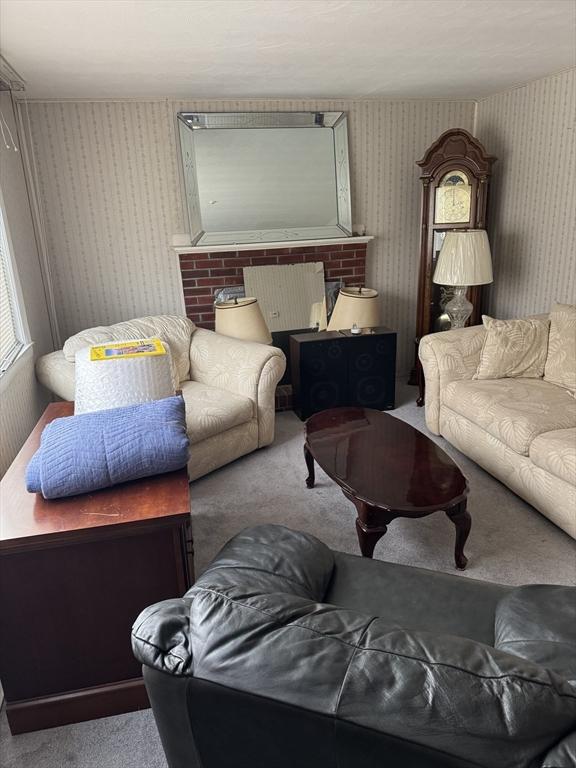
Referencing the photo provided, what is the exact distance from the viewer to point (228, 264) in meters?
3.95

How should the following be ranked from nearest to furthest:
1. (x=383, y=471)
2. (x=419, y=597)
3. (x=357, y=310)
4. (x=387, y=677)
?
(x=387, y=677) < (x=419, y=597) < (x=383, y=471) < (x=357, y=310)

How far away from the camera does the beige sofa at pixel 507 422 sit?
7.92 ft

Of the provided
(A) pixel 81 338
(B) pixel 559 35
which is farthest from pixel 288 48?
(A) pixel 81 338

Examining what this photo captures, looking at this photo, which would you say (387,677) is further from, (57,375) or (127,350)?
(57,375)

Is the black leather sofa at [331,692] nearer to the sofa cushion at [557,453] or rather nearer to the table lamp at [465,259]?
the sofa cushion at [557,453]

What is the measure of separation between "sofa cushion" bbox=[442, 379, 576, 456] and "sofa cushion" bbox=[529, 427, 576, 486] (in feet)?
0.20

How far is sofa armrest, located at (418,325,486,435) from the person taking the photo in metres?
3.29

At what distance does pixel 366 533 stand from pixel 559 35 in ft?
8.34

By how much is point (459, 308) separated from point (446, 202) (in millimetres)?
798

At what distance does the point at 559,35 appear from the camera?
2.61 meters

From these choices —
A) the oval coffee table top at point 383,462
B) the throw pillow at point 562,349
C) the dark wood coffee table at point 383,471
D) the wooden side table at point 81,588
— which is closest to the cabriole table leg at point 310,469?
the dark wood coffee table at point 383,471

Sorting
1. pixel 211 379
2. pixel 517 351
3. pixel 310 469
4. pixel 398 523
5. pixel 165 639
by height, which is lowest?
pixel 398 523

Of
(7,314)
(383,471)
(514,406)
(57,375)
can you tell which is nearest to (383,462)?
(383,471)

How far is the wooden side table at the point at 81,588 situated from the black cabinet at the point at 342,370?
87.0 inches
